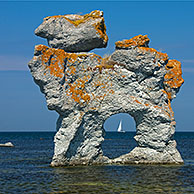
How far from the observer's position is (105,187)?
18.9 m

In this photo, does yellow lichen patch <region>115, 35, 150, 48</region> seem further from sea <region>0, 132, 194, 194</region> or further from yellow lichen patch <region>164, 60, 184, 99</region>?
sea <region>0, 132, 194, 194</region>

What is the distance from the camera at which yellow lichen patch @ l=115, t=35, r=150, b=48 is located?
26219mm

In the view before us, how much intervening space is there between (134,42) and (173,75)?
3.89 metres

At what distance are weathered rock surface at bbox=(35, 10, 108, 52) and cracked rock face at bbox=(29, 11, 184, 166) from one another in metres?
0.19

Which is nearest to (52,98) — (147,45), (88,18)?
(88,18)

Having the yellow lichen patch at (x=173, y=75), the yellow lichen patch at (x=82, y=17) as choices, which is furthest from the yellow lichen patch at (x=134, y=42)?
the yellow lichen patch at (x=173, y=75)

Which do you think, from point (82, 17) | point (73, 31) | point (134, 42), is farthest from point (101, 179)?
point (82, 17)

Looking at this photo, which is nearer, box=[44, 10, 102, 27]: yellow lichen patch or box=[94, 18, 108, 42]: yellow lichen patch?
box=[94, 18, 108, 42]: yellow lichen patch

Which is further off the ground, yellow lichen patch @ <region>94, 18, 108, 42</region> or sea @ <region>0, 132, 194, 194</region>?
yellow lichen patch @ <region>94, 18, 108, 42</region>

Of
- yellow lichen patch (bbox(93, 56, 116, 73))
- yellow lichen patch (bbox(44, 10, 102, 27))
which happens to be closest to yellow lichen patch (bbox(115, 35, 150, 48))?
yellow lichen patch (bbox(93, 56, 116, 73))

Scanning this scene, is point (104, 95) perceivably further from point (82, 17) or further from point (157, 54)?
point (82, 17)

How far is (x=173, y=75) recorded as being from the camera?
2773 cm

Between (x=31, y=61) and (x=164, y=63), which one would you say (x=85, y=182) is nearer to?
(x=31, y=61)

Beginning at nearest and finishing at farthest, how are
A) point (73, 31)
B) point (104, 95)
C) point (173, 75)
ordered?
point (73, 31)
point (104, 95)
point (173, 75)
